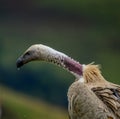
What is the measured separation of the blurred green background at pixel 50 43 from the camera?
22.6 ft

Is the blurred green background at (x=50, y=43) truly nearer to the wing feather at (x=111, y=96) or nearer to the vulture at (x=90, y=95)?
the vulture at (x=90, y=95)

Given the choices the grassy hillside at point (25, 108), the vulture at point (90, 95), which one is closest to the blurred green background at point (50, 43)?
the grassy hillside at point (25, 108)

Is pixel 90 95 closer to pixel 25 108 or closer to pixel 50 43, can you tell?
pixel 25 108

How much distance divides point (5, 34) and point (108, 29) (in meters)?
1.07

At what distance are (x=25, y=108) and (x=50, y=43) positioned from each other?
86cm

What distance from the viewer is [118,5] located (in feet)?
24.7

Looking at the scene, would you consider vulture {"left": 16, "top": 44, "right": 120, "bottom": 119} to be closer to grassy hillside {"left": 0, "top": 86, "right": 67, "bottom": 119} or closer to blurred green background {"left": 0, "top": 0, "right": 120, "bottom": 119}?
grassy hillside {"left": 0, "top": 86, "right": 67, "bottom": 119}

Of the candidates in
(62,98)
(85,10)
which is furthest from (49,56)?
(85,10)

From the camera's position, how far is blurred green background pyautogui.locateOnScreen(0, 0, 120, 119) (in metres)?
6.88

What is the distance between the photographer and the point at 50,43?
280 inches

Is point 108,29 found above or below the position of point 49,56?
above

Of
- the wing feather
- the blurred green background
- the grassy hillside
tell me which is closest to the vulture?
the wing feather

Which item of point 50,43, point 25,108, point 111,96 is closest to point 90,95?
point 111,96

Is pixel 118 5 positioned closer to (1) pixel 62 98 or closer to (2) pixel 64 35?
(2) pixel 64 35
